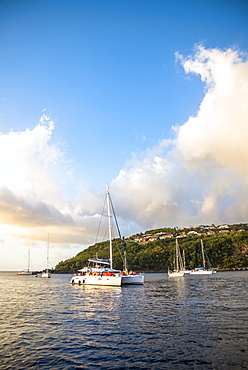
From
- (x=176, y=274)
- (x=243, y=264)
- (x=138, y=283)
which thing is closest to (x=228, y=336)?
(x=138, y=283)

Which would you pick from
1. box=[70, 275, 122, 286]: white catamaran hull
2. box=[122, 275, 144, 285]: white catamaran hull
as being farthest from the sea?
box=[122, 275, 144, 285]: white catamaran hull

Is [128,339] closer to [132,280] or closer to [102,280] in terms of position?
[102,280]

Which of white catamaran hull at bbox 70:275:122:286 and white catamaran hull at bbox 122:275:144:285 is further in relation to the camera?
white catamaran hull at bbox 122:275:144:285

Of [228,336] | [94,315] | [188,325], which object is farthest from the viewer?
[94,315]

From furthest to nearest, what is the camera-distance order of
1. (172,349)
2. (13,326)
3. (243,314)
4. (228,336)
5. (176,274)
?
1. (176,274)
2. (243,314)
3. (13,326)
4. (228,336)
5. (172,349)

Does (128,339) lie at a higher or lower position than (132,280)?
lower

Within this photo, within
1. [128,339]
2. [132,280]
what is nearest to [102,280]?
[132,280]

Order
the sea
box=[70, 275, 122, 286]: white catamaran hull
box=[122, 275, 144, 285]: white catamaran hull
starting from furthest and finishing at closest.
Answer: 1. box=[122, 275, 144, 285]: white catamaran hull
2. box=[70, 275, 122, 286]: white catamaran hull
3. the sea

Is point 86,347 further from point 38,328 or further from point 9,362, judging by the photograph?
point 38,328

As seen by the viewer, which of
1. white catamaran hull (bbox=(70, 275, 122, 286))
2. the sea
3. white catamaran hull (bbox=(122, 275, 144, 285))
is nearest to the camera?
the sea

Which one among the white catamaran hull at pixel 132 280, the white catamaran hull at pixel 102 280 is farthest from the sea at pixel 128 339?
the white catamaran hull at pixel 132 280

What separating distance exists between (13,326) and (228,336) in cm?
1757

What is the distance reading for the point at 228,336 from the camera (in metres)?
18.3

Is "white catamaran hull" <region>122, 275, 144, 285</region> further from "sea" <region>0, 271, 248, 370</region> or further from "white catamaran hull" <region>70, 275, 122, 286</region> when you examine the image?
"sea" <region>0, 271, 248, 370</region>
